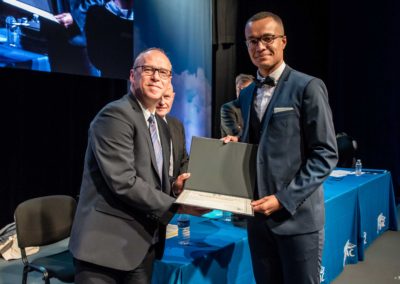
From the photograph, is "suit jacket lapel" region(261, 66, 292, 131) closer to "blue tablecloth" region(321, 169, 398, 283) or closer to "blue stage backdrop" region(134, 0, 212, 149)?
"blue tablecloth" region(321, 169, 398, 283)

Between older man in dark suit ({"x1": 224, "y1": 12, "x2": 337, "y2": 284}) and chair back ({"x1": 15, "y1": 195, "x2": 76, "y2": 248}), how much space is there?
149cm

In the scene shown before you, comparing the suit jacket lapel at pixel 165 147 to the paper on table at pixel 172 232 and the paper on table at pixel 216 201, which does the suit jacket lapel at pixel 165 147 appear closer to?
the paper on table at pixel 216 201

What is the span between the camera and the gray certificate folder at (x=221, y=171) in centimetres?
154

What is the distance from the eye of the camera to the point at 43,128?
4.54m

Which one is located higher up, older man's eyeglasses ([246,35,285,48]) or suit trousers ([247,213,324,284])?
older man's eyeglasses ([246,35,285,48])

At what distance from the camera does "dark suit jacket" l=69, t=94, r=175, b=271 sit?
1364mm

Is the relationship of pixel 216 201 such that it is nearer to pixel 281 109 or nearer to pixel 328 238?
pixel 281 109

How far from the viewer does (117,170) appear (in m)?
1.35

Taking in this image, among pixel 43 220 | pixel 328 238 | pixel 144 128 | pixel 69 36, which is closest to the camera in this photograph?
pixel 144 128

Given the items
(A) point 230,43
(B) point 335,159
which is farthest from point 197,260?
(A) point 230,43

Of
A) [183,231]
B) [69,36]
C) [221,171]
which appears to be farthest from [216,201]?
[69,36]

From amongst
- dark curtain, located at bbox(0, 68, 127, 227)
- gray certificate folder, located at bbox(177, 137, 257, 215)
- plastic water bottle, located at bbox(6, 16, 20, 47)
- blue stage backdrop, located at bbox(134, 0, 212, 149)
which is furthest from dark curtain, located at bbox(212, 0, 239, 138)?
Answer: gray certificate folder, located at bbox(177, 137, 257, 215)

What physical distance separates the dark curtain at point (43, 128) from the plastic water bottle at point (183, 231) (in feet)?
9.34

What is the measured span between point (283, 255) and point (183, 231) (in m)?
0.69
